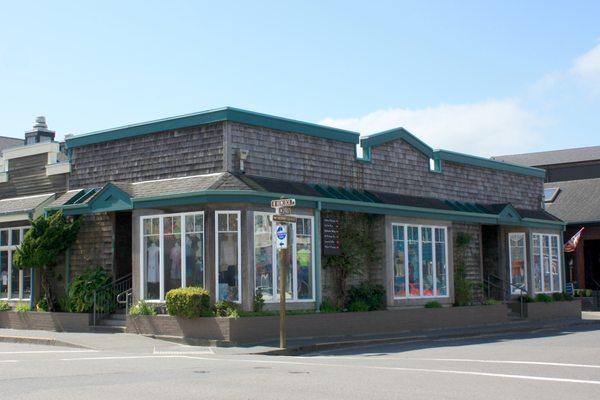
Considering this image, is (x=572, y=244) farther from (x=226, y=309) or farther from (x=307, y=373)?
(x=307, y=373)

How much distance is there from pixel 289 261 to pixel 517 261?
43.7ft

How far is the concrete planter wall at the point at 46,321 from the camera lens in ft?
75.7

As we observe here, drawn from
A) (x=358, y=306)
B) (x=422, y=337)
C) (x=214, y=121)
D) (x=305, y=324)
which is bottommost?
(x=422, y=337)

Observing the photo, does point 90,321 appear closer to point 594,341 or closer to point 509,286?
point 594,341

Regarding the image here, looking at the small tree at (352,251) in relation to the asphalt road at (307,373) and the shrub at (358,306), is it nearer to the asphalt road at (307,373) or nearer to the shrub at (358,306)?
the shrub at (358,306)

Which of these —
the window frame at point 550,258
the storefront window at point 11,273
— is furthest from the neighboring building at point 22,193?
the window frame at point 550,258

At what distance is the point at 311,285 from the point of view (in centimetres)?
2250

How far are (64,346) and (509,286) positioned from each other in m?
18.0

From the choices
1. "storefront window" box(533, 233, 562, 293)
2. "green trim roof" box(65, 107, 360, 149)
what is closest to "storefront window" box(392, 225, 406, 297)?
"green trim roof" box(65, 107, 360, 149)

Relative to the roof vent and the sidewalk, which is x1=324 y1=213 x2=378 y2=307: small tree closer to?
the sidewalk

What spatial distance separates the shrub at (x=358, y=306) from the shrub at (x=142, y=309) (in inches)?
226

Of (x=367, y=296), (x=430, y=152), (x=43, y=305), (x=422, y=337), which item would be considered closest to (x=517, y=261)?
(x=430, y=152)

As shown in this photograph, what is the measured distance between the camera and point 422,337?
74.3 feet

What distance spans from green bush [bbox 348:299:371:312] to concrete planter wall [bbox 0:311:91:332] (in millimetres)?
7495
